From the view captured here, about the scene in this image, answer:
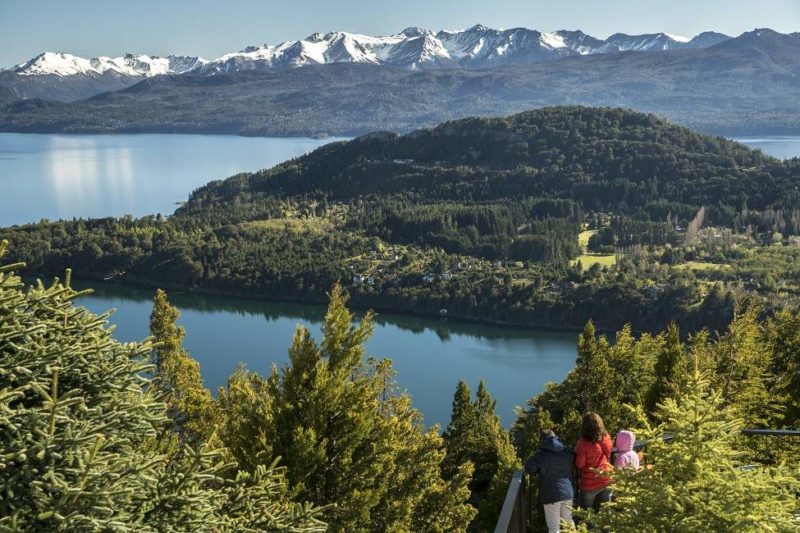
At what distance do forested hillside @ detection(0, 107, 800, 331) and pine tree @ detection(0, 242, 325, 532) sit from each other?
52.0 meters

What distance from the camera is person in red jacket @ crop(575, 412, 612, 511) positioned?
5430 millimetres

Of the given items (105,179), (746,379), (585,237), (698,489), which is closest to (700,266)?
(585,237)

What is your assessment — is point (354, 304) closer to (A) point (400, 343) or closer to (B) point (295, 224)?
(A) point (400, 343)

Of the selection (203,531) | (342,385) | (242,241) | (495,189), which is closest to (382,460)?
(342,385)

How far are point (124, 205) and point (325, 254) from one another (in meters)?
51.1

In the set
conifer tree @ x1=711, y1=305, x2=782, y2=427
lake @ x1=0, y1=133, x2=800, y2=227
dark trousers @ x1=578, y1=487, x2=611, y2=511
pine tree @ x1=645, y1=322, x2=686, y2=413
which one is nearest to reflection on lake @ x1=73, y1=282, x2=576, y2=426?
pine tree @ x1=645, y1=322, x2=686, y2=413

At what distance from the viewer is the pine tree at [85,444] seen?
3258mm

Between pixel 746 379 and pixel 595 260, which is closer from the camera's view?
pixel 746 379

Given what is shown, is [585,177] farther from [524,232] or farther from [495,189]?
[524,232]

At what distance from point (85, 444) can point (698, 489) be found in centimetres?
295

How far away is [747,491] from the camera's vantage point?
3.67 m

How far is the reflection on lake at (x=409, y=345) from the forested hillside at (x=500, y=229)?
12.3 feet

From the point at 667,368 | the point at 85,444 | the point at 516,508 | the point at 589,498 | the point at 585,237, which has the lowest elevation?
the point at 585,237

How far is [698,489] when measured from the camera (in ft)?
12.6
